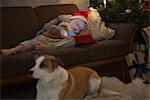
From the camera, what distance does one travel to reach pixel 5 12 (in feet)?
9.21

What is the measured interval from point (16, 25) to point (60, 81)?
3.50 ft

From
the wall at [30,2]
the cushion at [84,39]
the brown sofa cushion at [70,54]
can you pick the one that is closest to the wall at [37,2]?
the wall at [30,2]

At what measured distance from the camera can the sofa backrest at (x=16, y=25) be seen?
9.04ft

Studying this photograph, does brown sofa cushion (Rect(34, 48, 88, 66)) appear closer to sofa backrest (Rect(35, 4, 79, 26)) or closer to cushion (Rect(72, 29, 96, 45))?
cushion (Rect(72, 29, 96, 45))

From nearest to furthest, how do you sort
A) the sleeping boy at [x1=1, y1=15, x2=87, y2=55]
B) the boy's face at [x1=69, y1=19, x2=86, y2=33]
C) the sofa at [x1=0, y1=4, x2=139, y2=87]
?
the sofa at [x1=0, y1=4, x2=139, y2=87] → the sleeping boy at [x1=1, y1=15, x2=87, y2=55] → the boy's face at [x1=69, y1=19, x2=86, y2=33]

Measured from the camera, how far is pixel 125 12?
340 centimetres

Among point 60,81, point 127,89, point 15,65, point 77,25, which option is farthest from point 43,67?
point 77,25

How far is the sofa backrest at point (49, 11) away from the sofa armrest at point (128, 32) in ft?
2.09

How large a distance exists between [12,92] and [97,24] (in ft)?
4.65

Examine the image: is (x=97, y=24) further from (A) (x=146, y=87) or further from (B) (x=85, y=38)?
(A) (x=146, y=87)

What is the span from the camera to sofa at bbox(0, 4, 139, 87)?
94.7 inches

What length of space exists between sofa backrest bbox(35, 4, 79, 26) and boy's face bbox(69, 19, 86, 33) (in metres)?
0.31

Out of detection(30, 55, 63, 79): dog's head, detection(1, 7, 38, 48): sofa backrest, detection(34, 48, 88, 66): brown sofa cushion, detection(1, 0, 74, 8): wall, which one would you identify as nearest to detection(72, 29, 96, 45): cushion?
detection(34, 48, 88, 66): brown sofa cushion

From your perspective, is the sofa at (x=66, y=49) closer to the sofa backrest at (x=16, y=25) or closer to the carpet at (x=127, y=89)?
the sofa backrest at (x=16, y=25)
